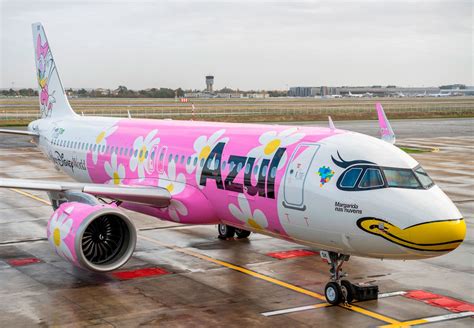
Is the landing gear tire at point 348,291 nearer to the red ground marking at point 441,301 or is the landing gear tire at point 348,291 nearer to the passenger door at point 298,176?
the red ground marking at point 441,301

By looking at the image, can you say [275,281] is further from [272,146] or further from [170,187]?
[170,187]

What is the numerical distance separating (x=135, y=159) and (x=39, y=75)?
12.3 m

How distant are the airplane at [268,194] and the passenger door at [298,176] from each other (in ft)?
0.09

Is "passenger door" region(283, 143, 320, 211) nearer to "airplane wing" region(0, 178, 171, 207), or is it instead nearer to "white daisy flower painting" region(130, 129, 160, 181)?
"airplane wing" region(0, 178, 171, 207)

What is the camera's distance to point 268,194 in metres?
17.1

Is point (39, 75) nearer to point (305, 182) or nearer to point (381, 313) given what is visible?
point (305, 182)

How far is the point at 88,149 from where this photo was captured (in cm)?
2681

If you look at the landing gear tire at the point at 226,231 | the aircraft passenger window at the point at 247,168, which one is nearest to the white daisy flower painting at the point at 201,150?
the aircraft passenger window at the point at 247,168

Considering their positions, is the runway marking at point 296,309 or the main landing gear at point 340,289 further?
the main landing gear at point 340,289

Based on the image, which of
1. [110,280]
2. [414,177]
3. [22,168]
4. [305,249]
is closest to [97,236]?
[110,280]

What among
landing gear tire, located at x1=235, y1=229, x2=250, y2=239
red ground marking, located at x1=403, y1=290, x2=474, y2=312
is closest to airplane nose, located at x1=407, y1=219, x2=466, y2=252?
red ground marking, located at x1=403, y1=290, x2=474, y2=312

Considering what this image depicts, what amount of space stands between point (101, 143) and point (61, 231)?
8.61 metres

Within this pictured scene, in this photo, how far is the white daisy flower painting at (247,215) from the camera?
1766cm

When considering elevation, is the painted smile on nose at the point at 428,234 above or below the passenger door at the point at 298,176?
below
